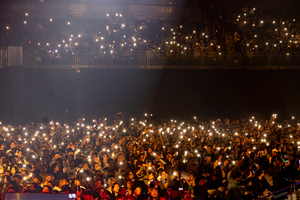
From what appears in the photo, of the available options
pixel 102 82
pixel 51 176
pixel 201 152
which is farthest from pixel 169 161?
pixel 102 82

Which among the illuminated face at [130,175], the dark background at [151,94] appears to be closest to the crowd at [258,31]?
the dark background at [151,94]

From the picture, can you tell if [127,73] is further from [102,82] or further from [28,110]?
[28,110]

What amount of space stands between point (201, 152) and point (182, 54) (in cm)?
1108

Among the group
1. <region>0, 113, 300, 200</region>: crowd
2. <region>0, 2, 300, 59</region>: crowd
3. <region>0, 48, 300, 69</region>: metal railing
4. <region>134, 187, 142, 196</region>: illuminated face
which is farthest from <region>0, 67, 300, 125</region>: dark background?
<region>134, 187, 142, 196</region>: illuminated face

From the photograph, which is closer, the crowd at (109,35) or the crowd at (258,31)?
the crowd at (109,35)

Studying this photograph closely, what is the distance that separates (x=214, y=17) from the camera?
24.6 m

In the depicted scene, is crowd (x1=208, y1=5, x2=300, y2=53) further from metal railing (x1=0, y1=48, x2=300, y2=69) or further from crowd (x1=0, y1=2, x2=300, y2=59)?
metal railing (x1=0, y1=48, x2=300, y2=69)

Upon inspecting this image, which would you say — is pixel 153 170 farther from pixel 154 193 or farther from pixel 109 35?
pixel 109 35

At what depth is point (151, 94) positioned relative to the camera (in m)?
23.0

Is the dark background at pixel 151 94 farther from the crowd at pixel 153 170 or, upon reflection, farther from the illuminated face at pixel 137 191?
the illuminated face at pixel 137 191

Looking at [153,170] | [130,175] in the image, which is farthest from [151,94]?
[130,175]

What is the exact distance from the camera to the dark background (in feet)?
71.4

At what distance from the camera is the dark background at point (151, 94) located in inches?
857

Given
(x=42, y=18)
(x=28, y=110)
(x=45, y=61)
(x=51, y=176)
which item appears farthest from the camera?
(x=42, y=18)
